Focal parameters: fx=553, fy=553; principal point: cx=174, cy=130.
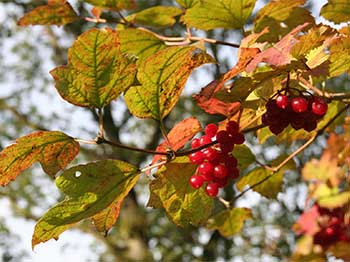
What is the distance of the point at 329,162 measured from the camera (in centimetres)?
144

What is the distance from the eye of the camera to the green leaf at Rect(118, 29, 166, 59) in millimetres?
1114

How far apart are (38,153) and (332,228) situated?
864mm

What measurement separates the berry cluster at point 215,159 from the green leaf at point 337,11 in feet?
0.92

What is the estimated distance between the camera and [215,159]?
87cm

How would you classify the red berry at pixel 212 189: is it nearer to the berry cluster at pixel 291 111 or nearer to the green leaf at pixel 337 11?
the berry cluster at pixel 291 111

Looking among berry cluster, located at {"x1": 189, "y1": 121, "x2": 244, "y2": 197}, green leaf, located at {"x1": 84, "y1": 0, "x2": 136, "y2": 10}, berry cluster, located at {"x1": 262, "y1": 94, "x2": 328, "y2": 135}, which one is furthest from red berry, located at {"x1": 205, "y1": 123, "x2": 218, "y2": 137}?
green leaf, located at {"x1": 84, "y1": 0, "x2": 136, "y2": 10}

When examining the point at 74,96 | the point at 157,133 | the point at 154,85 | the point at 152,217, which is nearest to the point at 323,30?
the point at 154,85

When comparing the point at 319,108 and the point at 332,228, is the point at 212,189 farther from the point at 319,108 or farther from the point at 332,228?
the point at 332,228

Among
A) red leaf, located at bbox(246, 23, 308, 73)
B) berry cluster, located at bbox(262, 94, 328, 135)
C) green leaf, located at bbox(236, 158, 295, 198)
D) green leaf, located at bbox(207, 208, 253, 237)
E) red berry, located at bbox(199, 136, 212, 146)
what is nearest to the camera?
red leaf, located at bbox(246, 23, 308, 73)

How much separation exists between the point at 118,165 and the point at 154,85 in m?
0.12

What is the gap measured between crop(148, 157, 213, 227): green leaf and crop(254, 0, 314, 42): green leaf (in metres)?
0.31

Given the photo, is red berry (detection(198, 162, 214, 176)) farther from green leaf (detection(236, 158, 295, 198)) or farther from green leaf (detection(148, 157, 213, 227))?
green leaf (detection(236, 158, 295, 198))

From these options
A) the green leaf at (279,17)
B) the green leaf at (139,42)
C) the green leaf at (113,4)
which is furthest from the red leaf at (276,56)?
the green leaf at (113,4)

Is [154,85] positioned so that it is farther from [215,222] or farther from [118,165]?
[215,222]
